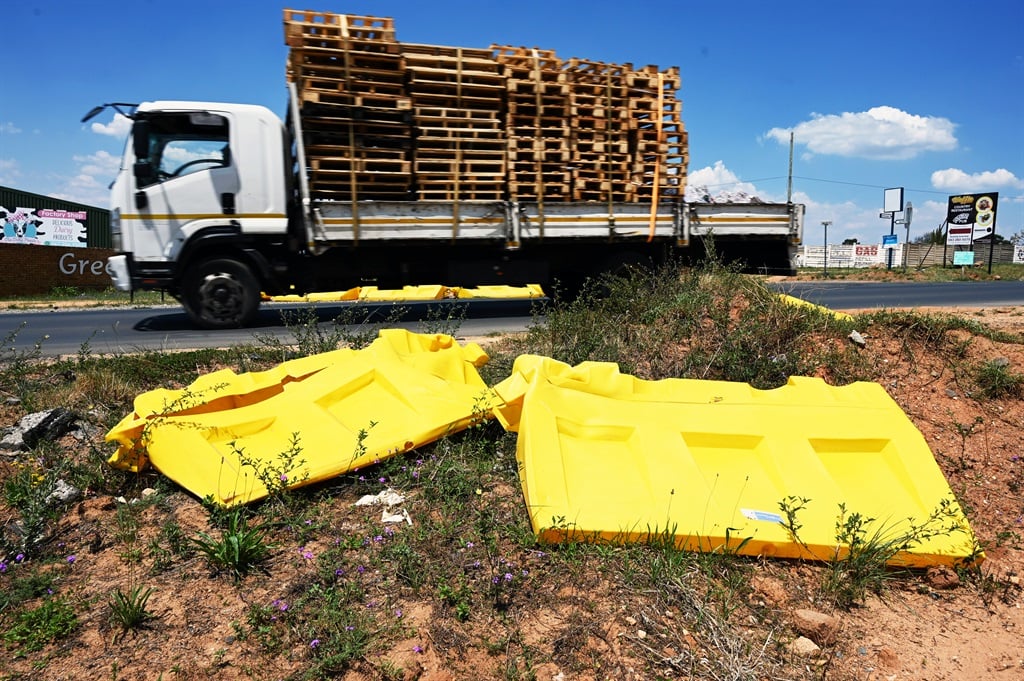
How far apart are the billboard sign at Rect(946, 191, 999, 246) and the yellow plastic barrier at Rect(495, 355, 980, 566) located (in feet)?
147

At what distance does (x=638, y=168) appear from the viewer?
1023 centimetres

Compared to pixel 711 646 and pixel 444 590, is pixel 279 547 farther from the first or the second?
pixel 711 646

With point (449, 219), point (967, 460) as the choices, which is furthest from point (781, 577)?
point (449, 219)

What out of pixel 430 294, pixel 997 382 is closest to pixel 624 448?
pixel 997 382

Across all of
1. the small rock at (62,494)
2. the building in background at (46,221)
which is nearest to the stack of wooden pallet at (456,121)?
the small rock at (62,494)

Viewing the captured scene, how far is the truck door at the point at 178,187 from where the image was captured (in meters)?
8.48

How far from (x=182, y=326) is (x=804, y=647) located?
936cm

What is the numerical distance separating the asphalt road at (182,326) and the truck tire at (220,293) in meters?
0.23

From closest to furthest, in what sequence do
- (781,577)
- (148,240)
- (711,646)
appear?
(711,646), (781,577), (148,240)

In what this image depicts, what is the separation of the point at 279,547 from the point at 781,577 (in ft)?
7.27

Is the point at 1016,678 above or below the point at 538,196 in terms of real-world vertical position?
below

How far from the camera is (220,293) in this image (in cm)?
884

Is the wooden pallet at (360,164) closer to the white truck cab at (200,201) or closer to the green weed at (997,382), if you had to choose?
the white truck cab at (200,201)

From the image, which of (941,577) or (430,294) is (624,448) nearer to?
(941,577)
